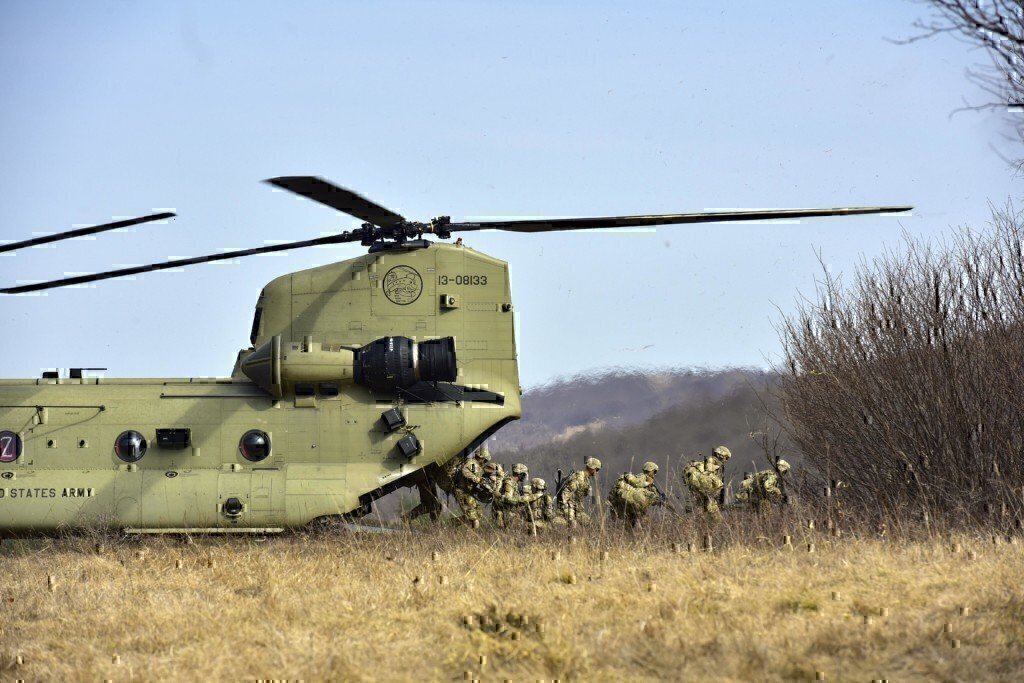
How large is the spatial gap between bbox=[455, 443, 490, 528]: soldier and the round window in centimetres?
526

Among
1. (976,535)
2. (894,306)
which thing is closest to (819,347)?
(894,306)

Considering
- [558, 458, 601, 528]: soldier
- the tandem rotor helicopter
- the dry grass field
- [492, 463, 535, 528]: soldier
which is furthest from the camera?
[558, 458, 601, 528]: soldier

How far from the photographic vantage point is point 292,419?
1353 cm

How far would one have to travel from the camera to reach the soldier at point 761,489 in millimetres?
14070

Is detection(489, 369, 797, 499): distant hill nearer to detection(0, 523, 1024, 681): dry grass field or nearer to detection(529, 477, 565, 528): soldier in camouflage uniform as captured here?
detection(529, 477, 565, 528): soldier in camouflage uniform

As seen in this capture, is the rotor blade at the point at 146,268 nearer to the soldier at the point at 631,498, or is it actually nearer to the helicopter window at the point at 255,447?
the helicopter window at the point at 255,447

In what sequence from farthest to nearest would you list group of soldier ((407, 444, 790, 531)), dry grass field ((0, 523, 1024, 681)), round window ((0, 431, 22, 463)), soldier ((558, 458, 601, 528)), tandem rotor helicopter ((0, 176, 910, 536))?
soldier ((558, 458, 601, 528))
group of soldier ((407, 444, 790, 531))
round window ((0, 431, 22, 463))
tandem rotor helicopter ((0, 176, 910, 536))
dry grass field ((0, 523, 1024, 681))

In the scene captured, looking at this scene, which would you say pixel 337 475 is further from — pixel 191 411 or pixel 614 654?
pixel 614 654

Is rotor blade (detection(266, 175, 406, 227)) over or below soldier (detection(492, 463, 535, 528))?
over

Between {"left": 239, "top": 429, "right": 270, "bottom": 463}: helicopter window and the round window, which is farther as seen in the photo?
the round window

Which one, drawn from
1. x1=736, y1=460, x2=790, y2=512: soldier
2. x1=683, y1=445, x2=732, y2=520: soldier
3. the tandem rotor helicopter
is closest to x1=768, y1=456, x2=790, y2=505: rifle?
x1=736, y1=460, x2=790, y2=512: soldier

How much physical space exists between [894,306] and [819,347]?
1319 mm

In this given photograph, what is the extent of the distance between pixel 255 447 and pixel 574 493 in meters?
3.96

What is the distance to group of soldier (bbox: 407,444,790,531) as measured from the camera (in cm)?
1398
